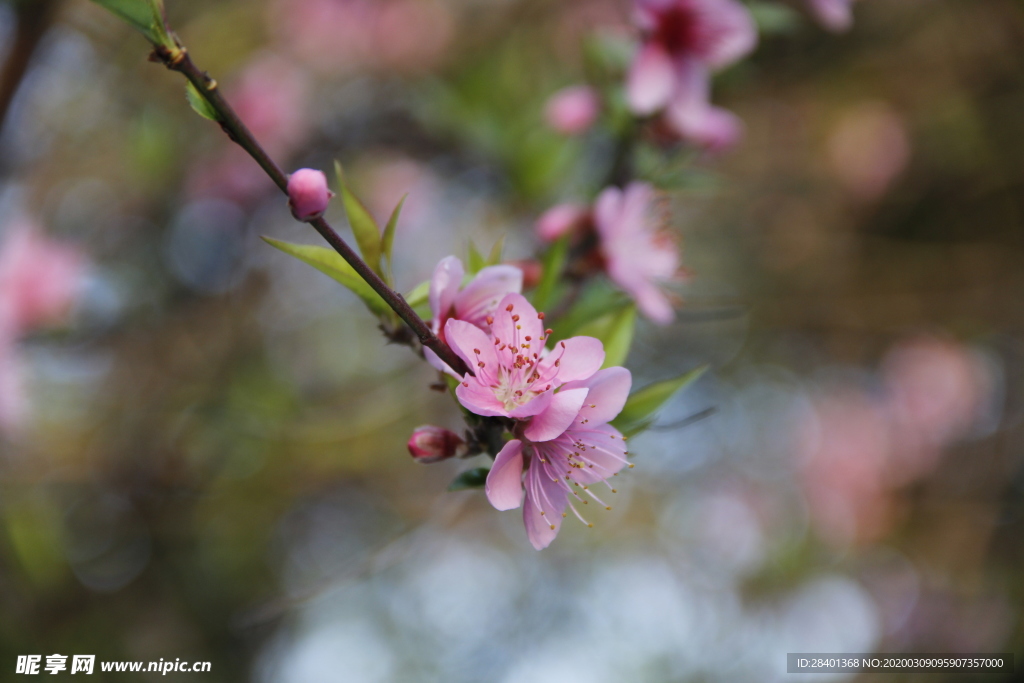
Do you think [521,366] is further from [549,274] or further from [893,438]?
[893,438]

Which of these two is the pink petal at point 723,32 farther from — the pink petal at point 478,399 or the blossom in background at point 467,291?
the pink petal at point 478,399

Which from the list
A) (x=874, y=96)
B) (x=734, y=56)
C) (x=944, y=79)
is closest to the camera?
(x=734, y=56)

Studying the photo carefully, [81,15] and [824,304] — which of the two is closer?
[81,15]

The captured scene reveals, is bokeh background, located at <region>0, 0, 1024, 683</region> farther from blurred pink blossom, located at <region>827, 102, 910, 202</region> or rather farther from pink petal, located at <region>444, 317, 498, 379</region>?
pink petal, located at <region>444, 317, 498, 379</region>

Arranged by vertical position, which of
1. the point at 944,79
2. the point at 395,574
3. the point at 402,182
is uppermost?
the point at 402,182

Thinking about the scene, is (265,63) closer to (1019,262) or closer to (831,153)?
(831,153)

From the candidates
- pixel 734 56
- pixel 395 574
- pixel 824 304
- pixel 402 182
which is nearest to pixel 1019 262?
pixel 824 304

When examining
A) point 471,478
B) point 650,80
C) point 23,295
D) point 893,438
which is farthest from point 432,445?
point 893,438

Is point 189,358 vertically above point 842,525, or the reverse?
point 189,358
